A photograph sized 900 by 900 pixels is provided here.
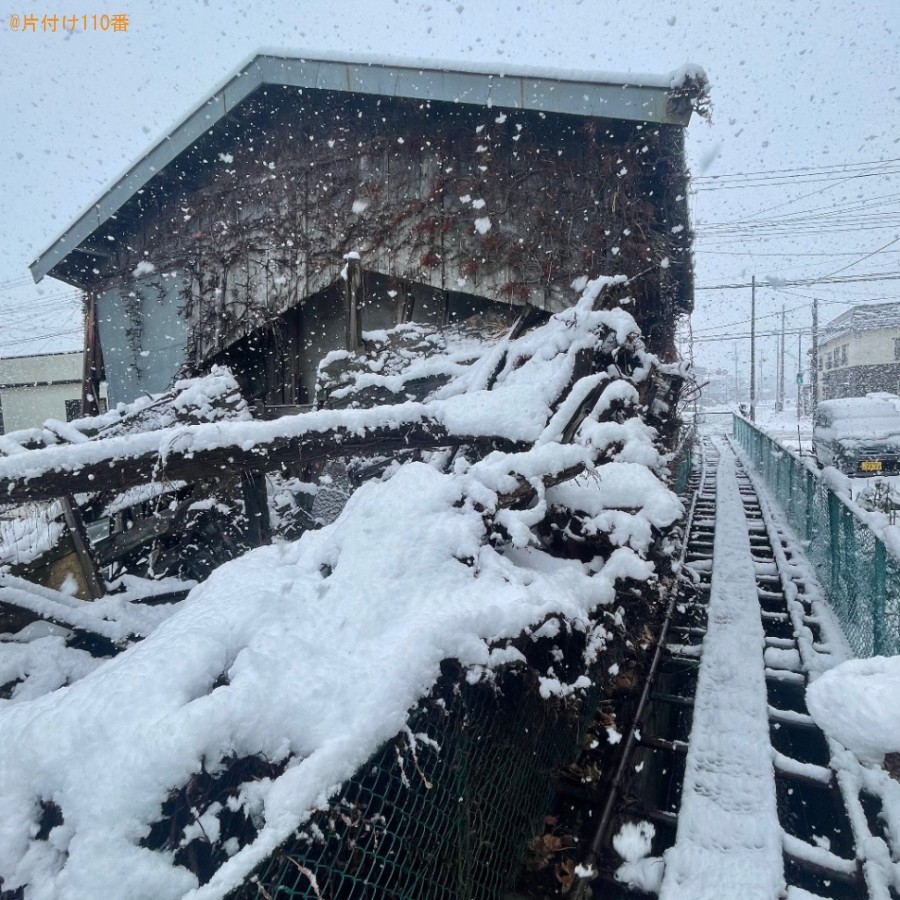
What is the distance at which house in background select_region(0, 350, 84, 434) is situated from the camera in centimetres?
2047

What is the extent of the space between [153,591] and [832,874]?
5080 millimetres

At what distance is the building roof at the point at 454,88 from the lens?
A: 5.70 m

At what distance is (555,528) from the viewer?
3527mm

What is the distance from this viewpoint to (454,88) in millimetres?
6305

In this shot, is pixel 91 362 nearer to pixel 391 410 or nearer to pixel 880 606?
pixel 391 410

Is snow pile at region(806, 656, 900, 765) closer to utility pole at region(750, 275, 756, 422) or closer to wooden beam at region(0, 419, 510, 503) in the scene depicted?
wooden beam at region(0, 419, 510, 503)

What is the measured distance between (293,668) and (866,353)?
48.0 meters

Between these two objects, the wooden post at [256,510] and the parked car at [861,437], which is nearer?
the wooden post at [256,510]

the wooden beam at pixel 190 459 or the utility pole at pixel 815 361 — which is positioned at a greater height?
the utility pole at pixel 815 361

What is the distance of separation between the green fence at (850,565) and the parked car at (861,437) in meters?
6.39

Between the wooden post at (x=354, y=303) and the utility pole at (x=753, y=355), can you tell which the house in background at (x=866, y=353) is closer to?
Result: the utility pole at (x=753, y=355)

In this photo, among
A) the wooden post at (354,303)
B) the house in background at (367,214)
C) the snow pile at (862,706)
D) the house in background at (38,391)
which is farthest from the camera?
the house in background at (38,391)

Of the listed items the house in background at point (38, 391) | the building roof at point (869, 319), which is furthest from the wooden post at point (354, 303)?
the building roof at point (869, 319)

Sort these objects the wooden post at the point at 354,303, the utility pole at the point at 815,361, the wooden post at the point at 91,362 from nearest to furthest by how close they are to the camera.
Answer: the wooden post at the point at 354,303 < the wooden post at the point at 91,362 < the utility pole at the point at 815,361
